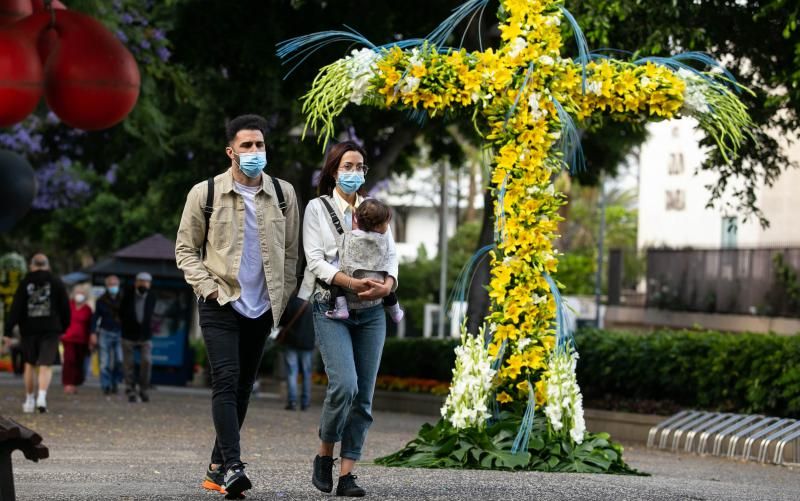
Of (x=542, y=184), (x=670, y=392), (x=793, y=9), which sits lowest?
(x=670, y=392)

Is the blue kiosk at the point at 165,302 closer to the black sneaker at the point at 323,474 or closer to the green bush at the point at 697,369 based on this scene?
the green bush at the point at 697,369

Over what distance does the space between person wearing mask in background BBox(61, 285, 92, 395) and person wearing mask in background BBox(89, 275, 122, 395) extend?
16 cm

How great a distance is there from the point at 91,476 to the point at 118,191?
70.9ft

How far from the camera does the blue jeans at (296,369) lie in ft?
68.6

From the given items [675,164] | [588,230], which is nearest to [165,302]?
[675,164]

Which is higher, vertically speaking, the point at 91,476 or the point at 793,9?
the point at 793,9

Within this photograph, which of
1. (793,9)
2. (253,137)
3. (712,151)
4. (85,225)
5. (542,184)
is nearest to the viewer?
(253,137)

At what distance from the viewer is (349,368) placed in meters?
7.74

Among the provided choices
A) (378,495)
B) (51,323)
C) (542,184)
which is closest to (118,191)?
(51,323)

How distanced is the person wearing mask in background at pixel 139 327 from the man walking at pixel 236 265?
13.7 metres

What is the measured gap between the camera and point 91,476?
31.5ft

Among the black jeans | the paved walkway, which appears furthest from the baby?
the paved walkway

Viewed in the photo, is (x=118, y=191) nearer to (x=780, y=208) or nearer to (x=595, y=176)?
(x=595, y=176)

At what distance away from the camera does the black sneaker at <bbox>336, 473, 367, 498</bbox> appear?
7.84m
